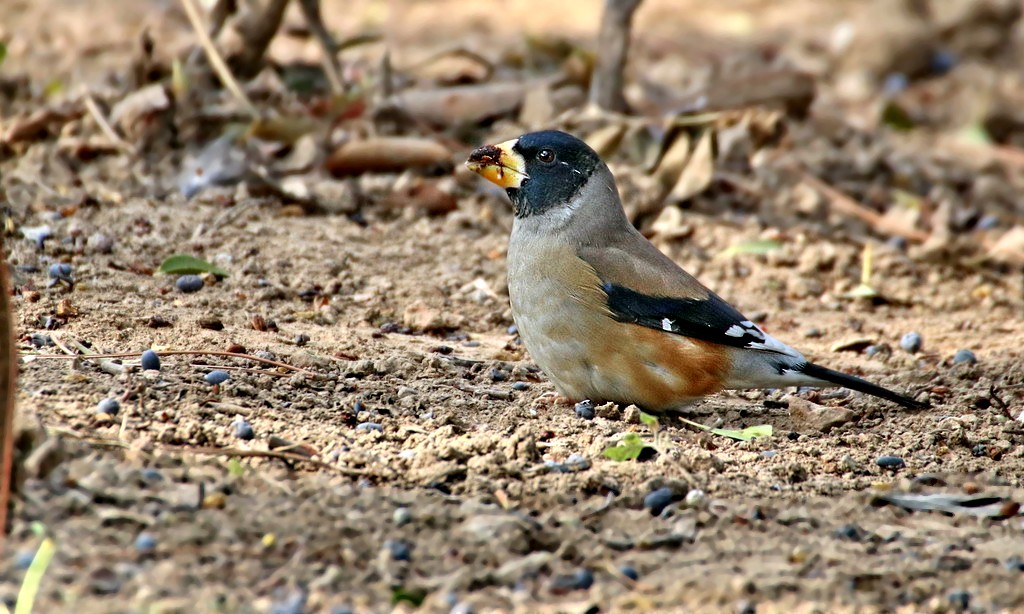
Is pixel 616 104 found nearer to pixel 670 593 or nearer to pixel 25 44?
pixel 25 44

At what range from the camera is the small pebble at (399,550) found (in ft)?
13.3

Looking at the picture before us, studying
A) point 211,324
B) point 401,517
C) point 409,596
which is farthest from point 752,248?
point 409,596

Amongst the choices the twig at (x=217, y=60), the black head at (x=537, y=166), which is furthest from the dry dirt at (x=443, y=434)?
the black head at (x=537, y=166)

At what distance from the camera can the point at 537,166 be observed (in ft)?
20.6

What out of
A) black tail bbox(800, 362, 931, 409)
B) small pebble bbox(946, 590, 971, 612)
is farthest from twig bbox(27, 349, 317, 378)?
small pebble bbox(946, 590, 971, 612)

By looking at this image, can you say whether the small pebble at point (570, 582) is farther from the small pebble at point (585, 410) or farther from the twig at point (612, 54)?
the twig at point (612, 54)

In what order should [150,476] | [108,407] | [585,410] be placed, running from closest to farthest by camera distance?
1. [150,476]
2. [108,407]
3. [585,410]

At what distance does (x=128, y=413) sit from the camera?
480cm

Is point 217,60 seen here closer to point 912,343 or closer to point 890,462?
point 912,343

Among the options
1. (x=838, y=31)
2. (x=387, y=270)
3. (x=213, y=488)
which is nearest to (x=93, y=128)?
(x=387, y=270)

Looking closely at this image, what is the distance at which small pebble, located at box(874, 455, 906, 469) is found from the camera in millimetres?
5301

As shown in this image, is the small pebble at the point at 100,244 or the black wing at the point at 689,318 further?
the small pebble at the point at 100,244

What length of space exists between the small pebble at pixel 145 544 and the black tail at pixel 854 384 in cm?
312

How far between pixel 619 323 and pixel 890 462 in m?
1.30
